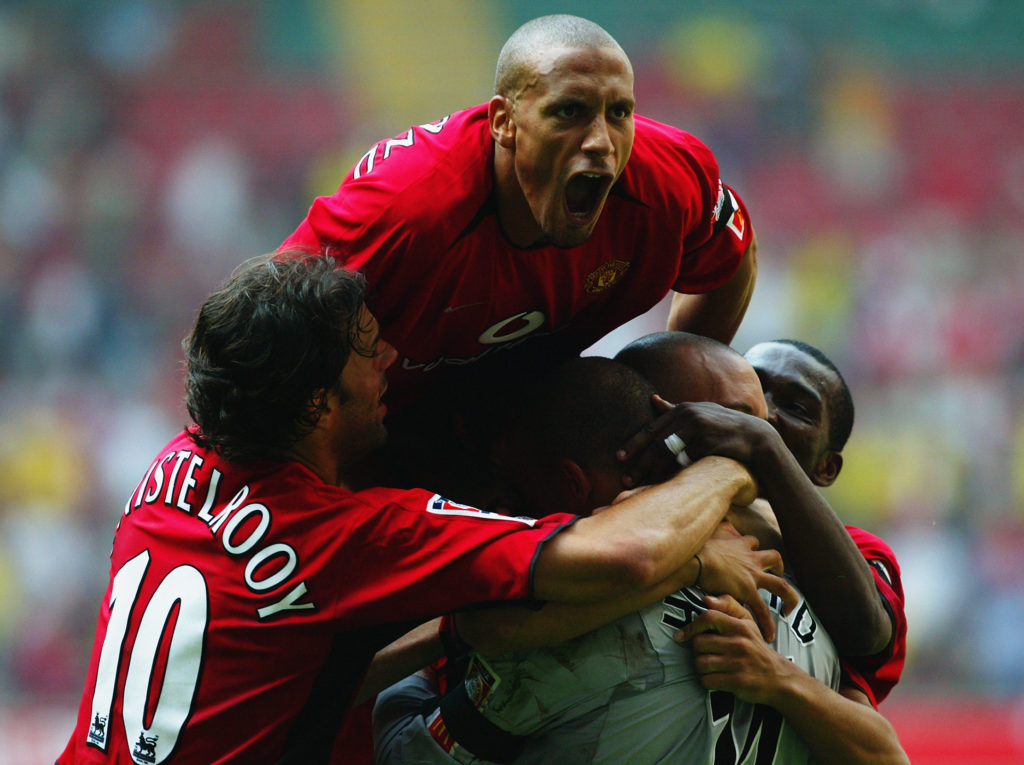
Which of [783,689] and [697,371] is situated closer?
[783,689]

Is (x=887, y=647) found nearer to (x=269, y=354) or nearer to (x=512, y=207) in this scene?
(x=512, y=207)

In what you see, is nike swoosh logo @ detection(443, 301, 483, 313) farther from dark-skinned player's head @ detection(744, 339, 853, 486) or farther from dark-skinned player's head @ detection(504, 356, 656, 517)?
dark-skinned player's head @ detection(744, 339, 853, 486)

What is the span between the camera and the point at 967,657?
1034 centimetres

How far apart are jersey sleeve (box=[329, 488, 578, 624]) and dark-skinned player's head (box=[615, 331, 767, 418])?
55cm

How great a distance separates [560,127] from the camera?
289cm

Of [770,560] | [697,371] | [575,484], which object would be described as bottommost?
[770,560]

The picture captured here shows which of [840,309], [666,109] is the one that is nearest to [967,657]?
[840,309]

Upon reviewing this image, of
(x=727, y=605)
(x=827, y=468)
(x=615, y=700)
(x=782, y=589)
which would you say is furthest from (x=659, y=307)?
(x=615, y=700)

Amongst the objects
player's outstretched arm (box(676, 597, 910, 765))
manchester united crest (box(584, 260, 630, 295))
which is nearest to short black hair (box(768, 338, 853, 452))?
manchester united crest (box(584, 260, 630, 295))

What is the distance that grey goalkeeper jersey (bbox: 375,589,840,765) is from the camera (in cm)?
250

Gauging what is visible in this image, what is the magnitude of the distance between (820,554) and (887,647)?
1.27ft

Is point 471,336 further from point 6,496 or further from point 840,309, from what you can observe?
point 840,309

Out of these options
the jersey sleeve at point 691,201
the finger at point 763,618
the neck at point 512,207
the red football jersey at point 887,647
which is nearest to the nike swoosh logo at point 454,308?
the neck at point 512,207

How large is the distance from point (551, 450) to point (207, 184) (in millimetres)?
13145
